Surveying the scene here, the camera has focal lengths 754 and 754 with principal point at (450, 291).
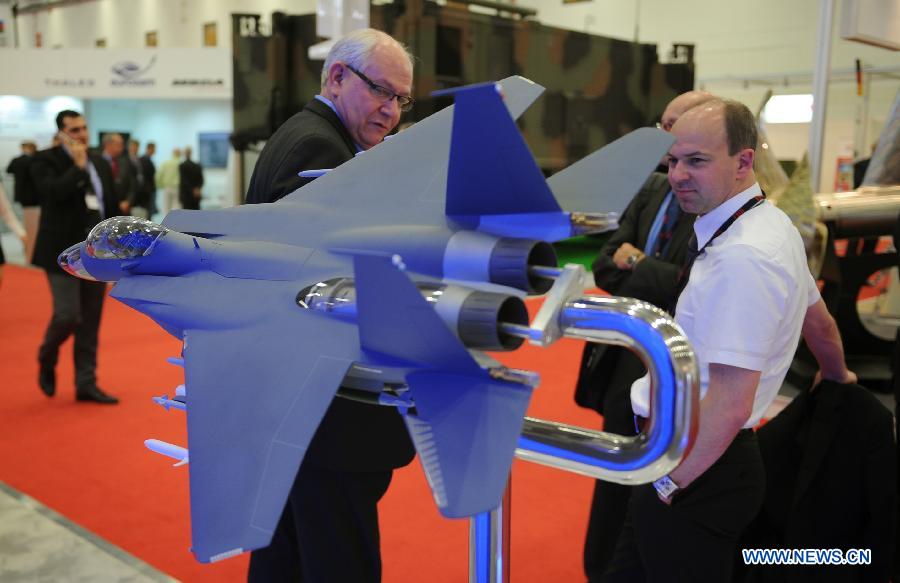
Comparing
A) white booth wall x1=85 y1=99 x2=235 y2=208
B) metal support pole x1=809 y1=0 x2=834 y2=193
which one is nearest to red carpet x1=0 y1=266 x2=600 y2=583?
metal support pole x1=809 y1=0 x2=834 y2=193

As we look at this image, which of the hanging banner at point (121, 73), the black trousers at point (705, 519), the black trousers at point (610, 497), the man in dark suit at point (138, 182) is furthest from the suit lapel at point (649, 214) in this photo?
the man in dark suit at point (138, 182)

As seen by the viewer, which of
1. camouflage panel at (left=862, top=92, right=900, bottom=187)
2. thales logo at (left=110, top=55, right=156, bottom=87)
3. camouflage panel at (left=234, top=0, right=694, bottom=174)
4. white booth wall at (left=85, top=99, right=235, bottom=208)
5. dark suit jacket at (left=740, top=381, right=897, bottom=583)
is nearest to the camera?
dark suit jacket at (left=740, top=381, right=897, bottom=583)

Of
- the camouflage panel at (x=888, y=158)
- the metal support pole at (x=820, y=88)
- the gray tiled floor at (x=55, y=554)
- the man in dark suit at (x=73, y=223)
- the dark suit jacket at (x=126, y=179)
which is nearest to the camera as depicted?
the gray tiled floor at (x=55, y=554)

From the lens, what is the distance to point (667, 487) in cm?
125

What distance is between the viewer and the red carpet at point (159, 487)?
8.46 ft

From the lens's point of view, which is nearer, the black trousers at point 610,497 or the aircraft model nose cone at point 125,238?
the aircraft model nose cone at point 125,238

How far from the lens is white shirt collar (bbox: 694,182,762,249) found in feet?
4.62

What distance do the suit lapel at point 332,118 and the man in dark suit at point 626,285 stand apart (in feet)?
3.04

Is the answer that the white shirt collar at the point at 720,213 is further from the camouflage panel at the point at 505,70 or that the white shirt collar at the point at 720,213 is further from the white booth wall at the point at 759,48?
the white booth wall at the point at 759,48

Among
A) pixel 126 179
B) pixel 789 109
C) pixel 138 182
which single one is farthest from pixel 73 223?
pixel 789 109

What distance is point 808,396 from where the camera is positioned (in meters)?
2.02

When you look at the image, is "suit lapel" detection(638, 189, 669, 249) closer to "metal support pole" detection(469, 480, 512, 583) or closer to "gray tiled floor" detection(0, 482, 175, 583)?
"metal support pole" detection(469, 480, 512, 583)

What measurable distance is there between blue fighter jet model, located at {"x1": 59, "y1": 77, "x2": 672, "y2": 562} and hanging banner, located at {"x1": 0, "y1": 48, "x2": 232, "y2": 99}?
34.0 feet

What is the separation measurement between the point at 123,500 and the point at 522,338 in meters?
2.74
